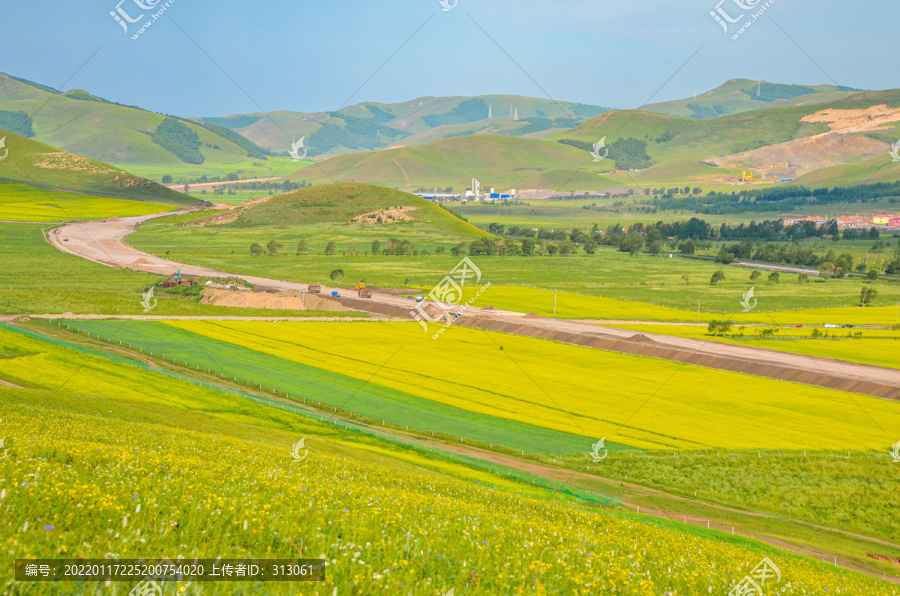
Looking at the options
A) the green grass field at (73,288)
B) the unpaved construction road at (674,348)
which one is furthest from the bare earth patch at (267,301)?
the unpaved construction road at (674,348)

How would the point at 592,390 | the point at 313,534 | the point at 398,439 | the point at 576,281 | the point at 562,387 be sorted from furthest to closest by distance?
the point at 576,281 < the point at 562,387 < the point at 592,390 < the point at 398,439 < the point at 313,534

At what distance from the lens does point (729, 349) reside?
82.9 m

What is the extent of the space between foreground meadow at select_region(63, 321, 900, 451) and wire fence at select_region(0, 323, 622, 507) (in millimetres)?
4242

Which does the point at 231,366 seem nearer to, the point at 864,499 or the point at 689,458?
the point at 689,458

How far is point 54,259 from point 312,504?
164663 mm

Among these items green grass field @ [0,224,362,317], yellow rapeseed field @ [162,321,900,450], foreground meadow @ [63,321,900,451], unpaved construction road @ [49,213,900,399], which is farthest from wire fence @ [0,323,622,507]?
unpaved construction road @ [49,213,900,399]

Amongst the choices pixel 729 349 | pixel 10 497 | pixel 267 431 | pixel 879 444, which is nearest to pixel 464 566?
pixel 10 497

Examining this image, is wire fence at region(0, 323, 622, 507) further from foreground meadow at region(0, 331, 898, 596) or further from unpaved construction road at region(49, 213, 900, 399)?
unpaved construction road at region(49, 213, 900, 399)

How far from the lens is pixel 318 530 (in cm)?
1221

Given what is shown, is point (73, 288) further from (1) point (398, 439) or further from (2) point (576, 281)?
(2) point (576, 281)

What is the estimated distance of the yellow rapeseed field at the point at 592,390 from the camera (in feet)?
176

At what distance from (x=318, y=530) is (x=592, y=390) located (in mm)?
56136

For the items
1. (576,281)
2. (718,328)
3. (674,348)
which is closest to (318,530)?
(674,348)

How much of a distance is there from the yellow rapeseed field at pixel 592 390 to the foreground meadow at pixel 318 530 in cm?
3257
